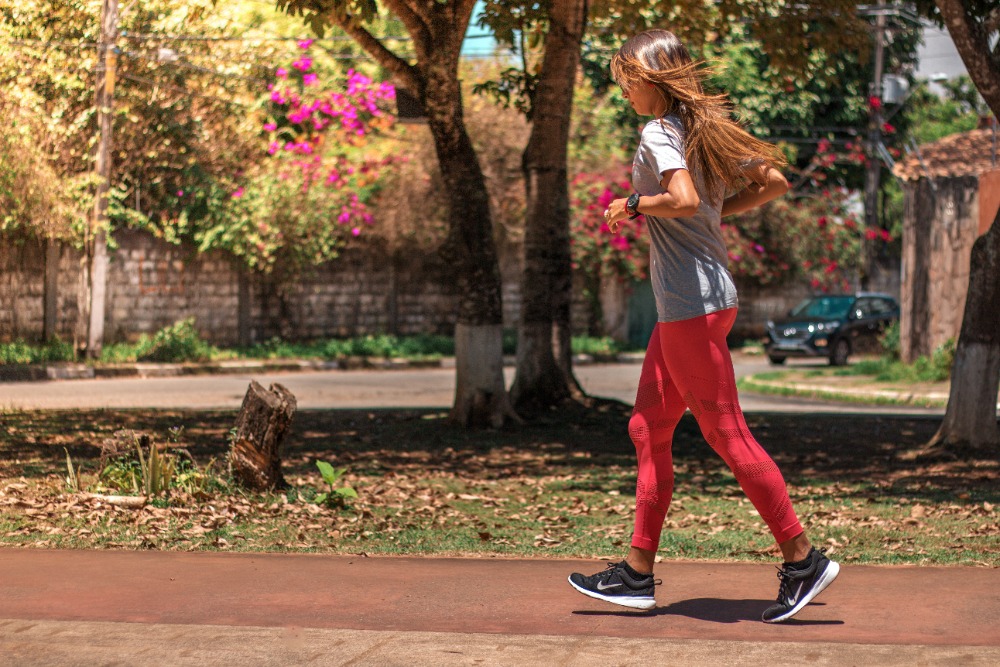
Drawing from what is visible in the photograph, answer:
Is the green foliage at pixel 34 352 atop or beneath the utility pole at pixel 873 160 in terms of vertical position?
beneath

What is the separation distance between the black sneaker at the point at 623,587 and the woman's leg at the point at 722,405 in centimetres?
50

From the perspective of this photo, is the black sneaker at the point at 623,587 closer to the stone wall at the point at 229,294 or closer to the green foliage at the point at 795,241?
the stone wall at the point at 229,294

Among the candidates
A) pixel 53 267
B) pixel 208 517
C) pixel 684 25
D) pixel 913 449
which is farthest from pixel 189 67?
pixel 208 517

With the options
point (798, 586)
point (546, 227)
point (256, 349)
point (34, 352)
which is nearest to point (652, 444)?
point (798, 586)

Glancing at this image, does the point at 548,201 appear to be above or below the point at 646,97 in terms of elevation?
above

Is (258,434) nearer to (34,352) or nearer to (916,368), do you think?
(916,368)

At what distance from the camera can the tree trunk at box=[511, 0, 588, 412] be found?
13.2 m

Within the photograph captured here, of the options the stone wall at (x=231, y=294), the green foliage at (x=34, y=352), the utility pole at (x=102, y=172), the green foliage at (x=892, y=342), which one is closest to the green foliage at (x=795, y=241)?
the stone wall at (x=231, y=294)

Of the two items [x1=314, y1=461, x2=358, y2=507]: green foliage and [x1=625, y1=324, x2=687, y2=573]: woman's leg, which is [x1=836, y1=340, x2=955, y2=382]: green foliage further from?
[x1=625, y1=324, x2=687, y2=573]: woman's leg

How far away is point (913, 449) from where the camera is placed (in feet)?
35.4

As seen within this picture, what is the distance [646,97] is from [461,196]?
23.7ft

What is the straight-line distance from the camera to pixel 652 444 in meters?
4.96

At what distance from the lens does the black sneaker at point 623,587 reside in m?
4.90

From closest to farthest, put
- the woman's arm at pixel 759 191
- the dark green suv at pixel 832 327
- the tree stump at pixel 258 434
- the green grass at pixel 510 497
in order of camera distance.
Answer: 1. the woman's arm at pixel 759 191
2. the green grass at pixel 510 497
3. the tree stump at pixel 258 434
4. the dark green suv at pixel 832 327
